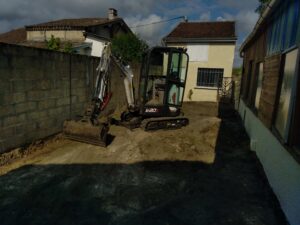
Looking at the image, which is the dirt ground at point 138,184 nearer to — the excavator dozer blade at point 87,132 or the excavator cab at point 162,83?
the excavator dozer blade at point 87,132

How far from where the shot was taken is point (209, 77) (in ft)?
60.4

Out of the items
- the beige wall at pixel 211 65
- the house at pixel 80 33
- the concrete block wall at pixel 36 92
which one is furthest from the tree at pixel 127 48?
the concrete block wall at pixel 36 92

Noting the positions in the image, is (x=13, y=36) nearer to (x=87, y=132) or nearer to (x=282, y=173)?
(x=87, y=132)

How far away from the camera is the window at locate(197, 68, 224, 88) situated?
59.8ft

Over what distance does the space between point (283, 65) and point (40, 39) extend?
67.8 ft

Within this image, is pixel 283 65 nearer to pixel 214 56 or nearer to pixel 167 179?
pixel 167 179

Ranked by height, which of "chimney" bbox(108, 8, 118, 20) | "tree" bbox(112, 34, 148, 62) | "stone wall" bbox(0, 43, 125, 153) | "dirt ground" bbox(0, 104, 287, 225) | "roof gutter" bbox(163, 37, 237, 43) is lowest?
"dirt ground" bbox(0, 104, 287, 225)

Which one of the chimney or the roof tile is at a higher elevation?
the chimney

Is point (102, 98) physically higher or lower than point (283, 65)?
lower

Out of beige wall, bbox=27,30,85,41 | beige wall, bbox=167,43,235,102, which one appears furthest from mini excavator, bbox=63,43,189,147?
beige wall, bbox=27,30,85,41

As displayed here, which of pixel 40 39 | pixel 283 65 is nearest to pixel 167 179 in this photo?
pixel 283 65

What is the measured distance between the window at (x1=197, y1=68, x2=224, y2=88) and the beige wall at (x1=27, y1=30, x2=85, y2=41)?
9072mm

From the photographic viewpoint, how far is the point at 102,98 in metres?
7.66

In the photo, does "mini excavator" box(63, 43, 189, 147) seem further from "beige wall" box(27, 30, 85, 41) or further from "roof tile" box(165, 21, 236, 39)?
"beige wall" box(27, 30, 85, 41)
